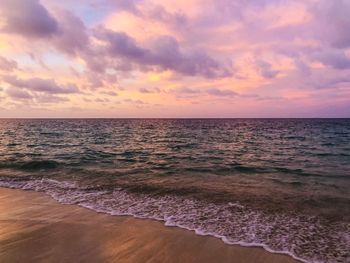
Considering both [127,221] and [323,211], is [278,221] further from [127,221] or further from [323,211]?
[127,221]

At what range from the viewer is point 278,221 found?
331 inches

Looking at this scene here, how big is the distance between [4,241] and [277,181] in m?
11.3

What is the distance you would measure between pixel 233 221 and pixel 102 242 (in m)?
3.74

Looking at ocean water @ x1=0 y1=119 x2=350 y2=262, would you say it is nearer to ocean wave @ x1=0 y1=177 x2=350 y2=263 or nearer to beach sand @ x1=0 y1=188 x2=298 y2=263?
ocean wave @ x1=0 y1=177 x2=350 y2=263

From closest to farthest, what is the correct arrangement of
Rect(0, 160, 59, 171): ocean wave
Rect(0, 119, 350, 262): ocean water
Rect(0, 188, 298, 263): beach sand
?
Rect(0, 188, 298, 263): beach sand → Rect(0, 119, 350, 262): ocean water → Rect(0, 160, 59, 171): ocean wave

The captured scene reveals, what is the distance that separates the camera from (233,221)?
8.45 meters

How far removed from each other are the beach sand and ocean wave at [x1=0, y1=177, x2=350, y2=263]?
0.45 m

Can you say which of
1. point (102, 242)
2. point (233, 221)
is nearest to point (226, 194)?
point (233, 221)

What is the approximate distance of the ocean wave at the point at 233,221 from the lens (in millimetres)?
6707

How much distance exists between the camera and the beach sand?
608 centimetres

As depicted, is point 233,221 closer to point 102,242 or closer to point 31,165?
point 102,242

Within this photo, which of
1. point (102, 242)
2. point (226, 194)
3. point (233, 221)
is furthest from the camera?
point (226, 194)

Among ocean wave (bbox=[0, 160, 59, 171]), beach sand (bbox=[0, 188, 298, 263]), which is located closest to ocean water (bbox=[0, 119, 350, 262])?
ocean wave (bbox=[0, 160, 59, 171])

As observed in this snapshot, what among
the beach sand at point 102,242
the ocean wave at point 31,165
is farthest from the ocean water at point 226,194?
the beach sand at point 102,242
